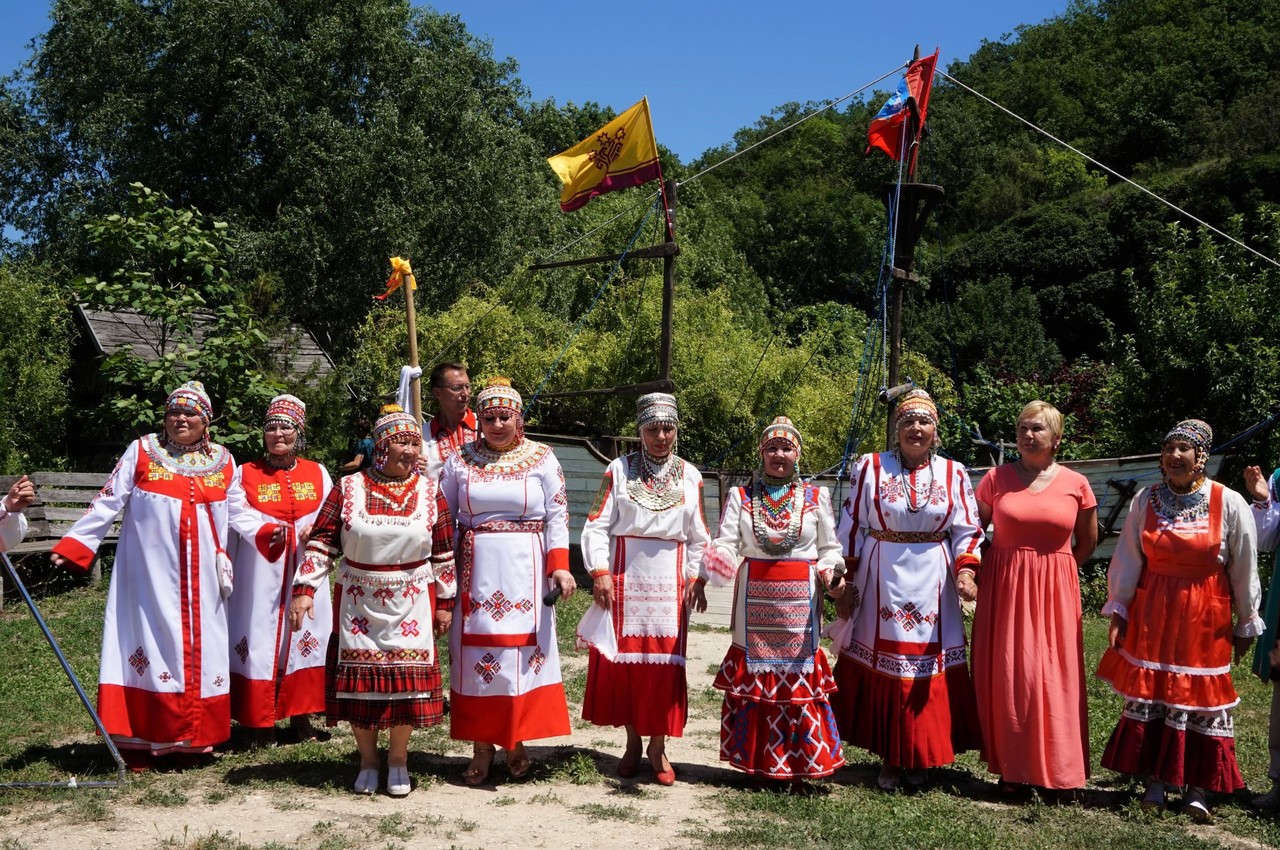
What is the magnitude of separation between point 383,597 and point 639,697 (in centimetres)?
127

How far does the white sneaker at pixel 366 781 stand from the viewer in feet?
16.2

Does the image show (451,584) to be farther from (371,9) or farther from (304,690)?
(371,9)

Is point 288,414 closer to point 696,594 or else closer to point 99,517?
point 99,517

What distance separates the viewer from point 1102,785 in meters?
5.43

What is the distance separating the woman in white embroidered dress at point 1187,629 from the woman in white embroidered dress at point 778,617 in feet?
4.49

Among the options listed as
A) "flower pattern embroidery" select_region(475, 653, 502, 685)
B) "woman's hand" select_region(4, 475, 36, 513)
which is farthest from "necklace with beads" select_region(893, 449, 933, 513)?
"woman's hand" select_region(4, 475, 36, 513)

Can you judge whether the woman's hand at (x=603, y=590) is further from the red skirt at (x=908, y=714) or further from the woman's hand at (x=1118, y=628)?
the woman's hand at (x=1118, y=628)

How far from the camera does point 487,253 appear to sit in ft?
84.5

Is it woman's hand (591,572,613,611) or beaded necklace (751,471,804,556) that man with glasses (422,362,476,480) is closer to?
woman's hand (591,572,613,611)

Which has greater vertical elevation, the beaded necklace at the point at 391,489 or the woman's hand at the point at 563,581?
the beaded necklace at the point at 391,489

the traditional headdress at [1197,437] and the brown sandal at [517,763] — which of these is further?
the brown sandal at [517,763]

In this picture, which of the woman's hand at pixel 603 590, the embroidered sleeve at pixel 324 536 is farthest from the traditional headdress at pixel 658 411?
the embroidered sleeve at pixel 324 536

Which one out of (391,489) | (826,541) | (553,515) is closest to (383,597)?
(391,489)

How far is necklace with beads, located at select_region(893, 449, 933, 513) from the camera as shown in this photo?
5.18m
